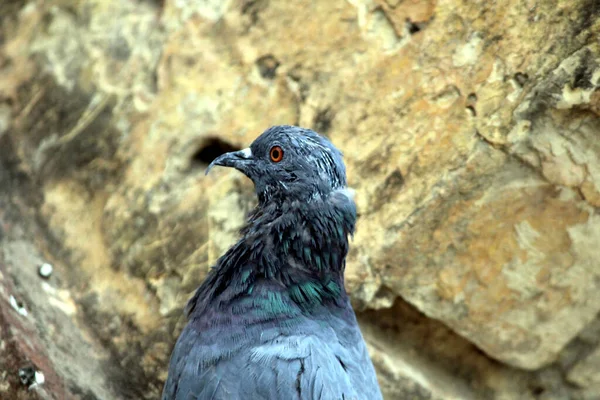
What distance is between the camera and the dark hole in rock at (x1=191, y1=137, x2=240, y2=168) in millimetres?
4430

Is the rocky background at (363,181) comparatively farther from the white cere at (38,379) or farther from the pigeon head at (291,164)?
the pigeon head at (291,164)

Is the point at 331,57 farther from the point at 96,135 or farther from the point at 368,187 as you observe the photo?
the point at 96,135

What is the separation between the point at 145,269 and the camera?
Result: 4.32 metres

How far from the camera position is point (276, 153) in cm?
361

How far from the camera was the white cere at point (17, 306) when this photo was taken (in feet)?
12.8

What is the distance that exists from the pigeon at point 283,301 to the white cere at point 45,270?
1.26 meters

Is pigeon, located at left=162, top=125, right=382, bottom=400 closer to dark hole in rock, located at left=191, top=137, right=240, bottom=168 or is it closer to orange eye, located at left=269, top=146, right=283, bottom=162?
orange eye, located at left=269, top=146, right=283, bottom=162

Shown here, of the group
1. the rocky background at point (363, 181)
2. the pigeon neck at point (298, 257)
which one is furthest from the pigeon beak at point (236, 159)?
the rocky background at point (363, 181)

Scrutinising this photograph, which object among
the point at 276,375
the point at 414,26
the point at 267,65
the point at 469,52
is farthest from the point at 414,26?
the point at 276,375

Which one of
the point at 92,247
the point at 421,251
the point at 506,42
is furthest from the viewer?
the point at 92,247

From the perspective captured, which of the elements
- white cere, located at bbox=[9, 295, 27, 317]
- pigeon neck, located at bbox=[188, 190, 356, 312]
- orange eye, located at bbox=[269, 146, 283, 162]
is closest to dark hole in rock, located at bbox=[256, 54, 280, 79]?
orange eye, located at bbox=[269, 146, 283, 162]

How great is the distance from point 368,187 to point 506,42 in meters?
1.15

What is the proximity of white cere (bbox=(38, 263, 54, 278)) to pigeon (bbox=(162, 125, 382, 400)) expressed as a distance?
1.26 m

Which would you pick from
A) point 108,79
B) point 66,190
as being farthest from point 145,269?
point 108,79
